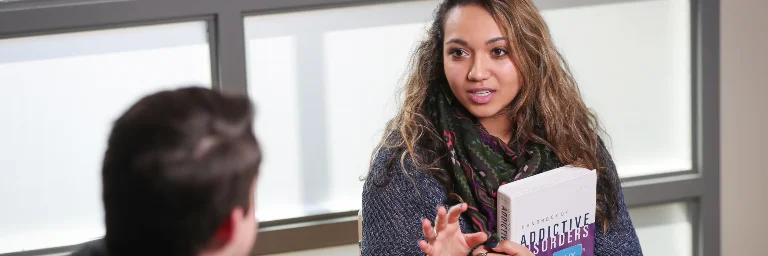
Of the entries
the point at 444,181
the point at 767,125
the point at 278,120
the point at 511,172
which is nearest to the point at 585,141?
the point at 511,172

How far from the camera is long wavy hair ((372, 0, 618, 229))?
7.47 feet

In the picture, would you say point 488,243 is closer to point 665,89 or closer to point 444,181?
point 444,181

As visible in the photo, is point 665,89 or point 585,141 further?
point 665,89

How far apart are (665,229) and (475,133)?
1.65 m

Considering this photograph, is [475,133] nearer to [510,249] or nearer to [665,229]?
[510,249]

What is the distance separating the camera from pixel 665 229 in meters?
3.67

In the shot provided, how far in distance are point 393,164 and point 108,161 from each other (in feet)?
3.89

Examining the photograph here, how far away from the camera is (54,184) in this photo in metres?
3.02

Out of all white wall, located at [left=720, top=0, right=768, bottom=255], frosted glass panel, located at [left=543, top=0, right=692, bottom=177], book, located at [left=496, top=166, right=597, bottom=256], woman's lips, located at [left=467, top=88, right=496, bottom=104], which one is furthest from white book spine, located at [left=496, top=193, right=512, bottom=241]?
white wall, located at [left=720, top=0, right=768, bottom=255]

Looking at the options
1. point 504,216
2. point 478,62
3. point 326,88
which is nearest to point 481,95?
point 478,62

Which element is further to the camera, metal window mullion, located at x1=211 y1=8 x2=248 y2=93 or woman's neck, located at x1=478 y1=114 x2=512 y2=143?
metal window mullion, located at x1=211 y1=8 x2=248 y2=93

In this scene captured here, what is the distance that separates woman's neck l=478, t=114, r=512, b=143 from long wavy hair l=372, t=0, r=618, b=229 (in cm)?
2

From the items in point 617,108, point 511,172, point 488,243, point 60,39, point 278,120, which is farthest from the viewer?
point 617,108

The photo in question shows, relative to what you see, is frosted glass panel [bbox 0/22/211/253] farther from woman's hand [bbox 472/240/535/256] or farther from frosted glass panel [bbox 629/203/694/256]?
frosted glass panel [bbox 629/203/694/256]
